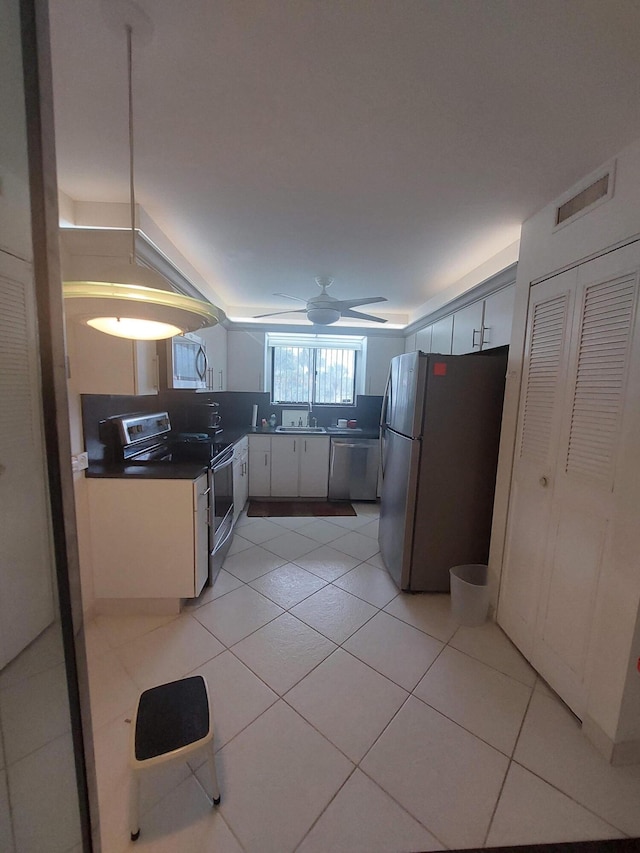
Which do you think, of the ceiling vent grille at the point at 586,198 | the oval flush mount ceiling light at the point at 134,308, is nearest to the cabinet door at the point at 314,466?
the oval flush mount ceiling light at the point at 134,308

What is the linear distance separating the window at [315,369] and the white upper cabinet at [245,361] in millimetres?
286

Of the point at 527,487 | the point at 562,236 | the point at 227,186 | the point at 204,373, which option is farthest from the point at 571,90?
the point at 204,373

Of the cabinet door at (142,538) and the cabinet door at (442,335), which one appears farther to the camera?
the cabinet door at (442,335)

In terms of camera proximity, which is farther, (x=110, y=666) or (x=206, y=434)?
(x=206, y=434)

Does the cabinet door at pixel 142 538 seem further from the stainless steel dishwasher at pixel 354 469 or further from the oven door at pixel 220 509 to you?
the stainless steel dishwasher at pixel 354 469

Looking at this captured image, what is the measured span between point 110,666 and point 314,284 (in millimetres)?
3203

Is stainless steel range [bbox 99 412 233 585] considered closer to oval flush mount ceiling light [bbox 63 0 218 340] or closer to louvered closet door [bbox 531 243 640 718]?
oval flush mount ceiling light [bbox 63 0 218 340]

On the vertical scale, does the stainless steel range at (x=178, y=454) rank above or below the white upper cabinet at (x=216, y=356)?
below

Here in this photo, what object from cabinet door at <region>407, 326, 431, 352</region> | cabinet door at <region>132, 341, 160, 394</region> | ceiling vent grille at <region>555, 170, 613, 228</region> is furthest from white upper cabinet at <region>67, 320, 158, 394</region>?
cabinet door at <region>407, 326, 431, 352</region>

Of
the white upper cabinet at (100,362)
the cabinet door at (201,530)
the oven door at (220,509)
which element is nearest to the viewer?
the white upper cabinet at (100,362)

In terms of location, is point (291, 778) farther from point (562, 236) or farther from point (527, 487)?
point (562, 236)

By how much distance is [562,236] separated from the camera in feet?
5.21

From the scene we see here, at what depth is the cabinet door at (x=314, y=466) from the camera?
3.96 metres

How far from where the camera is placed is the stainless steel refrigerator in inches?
83.3
